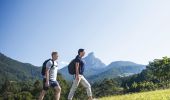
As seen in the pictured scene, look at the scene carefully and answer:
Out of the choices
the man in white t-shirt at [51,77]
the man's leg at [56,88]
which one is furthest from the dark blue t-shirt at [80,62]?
the man's leg at [56,88]

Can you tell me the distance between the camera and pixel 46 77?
52.9 ft

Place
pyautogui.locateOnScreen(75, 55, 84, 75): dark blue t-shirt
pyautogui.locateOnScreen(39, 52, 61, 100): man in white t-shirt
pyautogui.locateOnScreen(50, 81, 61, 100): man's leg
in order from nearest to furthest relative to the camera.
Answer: pyautogui.locateOnScreen(39, 52, 61, 100): man in white t-shirt < pyautogui.locateOnScreen(50, 81, 61, 100): man's leg < pyautogui.locateOnScreen(75, 55, 84, 75): dark blue t-shirt

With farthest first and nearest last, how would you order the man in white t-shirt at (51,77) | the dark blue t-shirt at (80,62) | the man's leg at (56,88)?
the dark blue t-shirt at (80,62) < the man's leg at (56,88) < the man in white t-shirt at (51,77)

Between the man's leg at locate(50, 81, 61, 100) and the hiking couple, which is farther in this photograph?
the man's leg at locate(50, 81, 61, 100)

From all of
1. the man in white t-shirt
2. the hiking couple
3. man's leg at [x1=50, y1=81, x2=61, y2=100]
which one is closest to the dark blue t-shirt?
the hiking couple

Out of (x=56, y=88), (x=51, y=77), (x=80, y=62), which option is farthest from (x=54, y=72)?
(x=80, y=62)

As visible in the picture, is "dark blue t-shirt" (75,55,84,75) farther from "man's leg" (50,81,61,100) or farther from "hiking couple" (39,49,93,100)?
"man's leg" (50,81,61,100)

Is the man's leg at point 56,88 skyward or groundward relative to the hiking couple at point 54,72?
groundward

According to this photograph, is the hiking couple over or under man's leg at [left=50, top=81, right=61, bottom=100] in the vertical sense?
over

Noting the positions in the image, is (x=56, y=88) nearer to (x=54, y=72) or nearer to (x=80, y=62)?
(x=54, y=72)

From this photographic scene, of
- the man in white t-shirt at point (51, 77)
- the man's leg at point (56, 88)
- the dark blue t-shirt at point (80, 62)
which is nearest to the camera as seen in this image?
the man in white t-shirt at point (51, 77)

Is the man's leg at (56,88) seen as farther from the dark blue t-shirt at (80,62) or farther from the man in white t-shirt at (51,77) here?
the dark blue t-shirt at (80,62)

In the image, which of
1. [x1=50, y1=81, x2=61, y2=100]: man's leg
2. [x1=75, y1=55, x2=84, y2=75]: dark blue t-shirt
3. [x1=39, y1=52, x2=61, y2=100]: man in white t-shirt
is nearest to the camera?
[x1=39, y1=52, x2=61, y2=100]: man in white t-shirt

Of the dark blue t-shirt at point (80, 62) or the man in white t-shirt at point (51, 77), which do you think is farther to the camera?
the dark blue t-shirt at point (80, 62)
